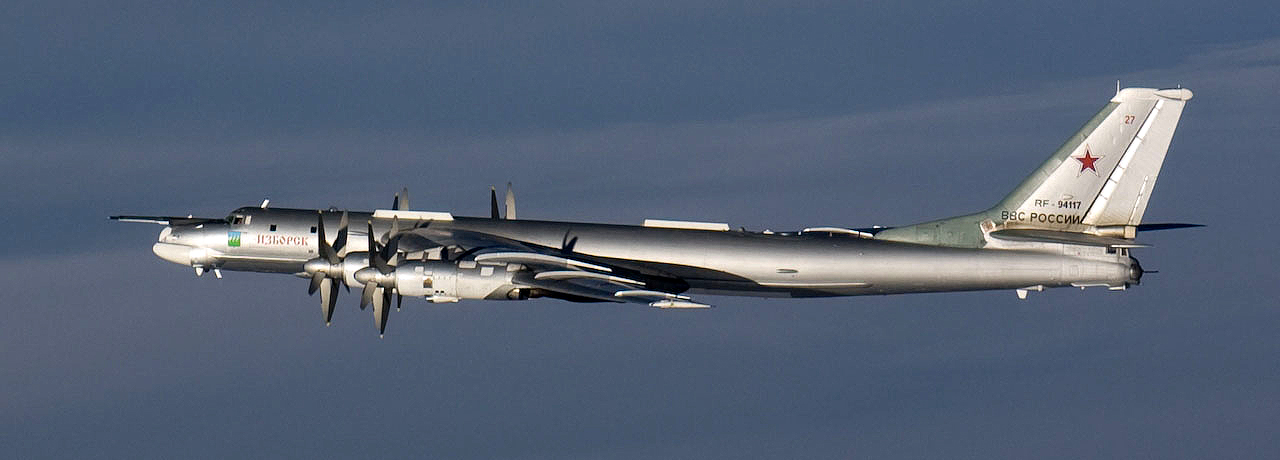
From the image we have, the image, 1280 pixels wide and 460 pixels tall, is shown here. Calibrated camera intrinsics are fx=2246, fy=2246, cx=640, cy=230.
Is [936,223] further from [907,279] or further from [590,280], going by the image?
[590,280]

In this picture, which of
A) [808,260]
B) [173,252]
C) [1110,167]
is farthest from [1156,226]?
[173,252]

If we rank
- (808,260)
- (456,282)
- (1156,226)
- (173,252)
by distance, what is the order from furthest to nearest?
1. (173,252)
2. (808,260)
3. (1156,226)
4. (456,282)

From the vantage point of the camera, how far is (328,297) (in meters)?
74.5

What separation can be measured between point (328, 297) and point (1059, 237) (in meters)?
24.2

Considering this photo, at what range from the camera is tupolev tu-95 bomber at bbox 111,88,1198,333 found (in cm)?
7238

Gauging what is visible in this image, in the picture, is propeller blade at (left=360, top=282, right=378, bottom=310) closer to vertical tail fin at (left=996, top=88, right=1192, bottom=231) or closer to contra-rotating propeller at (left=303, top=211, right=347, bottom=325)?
contra-rotating propeller at (left=303, top=211, right=347, bottom=325)

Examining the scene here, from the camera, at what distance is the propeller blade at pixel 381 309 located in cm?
7300

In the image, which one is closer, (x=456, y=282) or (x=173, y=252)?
(x=456, y=282)

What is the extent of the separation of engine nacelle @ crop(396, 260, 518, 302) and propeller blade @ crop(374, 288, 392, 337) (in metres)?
1.64

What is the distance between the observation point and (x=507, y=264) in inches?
2830

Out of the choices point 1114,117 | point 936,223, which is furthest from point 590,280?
point 1114,117

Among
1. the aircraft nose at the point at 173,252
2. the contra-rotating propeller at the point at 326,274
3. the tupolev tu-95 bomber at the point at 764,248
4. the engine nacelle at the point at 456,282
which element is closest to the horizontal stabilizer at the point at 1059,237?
the tupolev tu-95 bomber at the point at 764,248

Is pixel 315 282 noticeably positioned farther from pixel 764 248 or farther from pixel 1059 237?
pixel 1059 237

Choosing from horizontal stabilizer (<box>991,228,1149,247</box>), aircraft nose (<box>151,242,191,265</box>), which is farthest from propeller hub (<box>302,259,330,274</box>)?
horizontal stabilizer (<box>991,228,1149,247</box>)
